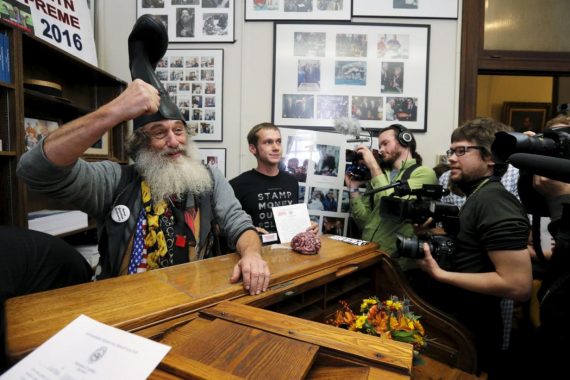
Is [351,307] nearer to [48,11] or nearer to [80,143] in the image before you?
[80,143]

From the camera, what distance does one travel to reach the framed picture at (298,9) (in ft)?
9.07

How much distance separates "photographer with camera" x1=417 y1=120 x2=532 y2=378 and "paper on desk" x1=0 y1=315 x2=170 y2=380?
119 centimetres

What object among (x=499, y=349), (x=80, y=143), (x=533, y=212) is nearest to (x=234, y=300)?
(x=80, y=143)

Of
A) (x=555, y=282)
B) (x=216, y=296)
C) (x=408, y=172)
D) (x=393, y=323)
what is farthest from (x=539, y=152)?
(x=408, y=172)

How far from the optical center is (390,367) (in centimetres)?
60

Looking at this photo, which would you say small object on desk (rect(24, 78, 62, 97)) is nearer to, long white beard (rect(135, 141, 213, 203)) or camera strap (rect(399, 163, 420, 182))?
long white beard (rect(135, 141, 213, 203))

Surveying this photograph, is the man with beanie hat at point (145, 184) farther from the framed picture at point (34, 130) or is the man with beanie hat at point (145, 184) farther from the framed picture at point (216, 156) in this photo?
the framed picture at point (216, 156)

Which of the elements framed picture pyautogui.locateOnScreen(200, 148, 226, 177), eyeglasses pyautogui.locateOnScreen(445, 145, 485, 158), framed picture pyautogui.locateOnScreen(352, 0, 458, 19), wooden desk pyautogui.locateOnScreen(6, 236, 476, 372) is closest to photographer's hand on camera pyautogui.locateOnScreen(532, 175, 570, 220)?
eyeglasses pyautogui.locateOnScreen(445, 145, 485, 158)

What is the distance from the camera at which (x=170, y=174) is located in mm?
1450

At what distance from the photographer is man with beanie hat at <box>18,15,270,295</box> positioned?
1052mm

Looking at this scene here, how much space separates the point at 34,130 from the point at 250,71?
5.36ft

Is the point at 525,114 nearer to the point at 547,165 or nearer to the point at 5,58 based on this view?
the point at 547,165

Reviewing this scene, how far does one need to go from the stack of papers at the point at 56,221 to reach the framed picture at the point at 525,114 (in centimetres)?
570

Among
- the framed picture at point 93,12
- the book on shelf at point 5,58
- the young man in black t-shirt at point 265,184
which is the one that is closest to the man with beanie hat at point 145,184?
the young man in black t-shirt at point 265,184
